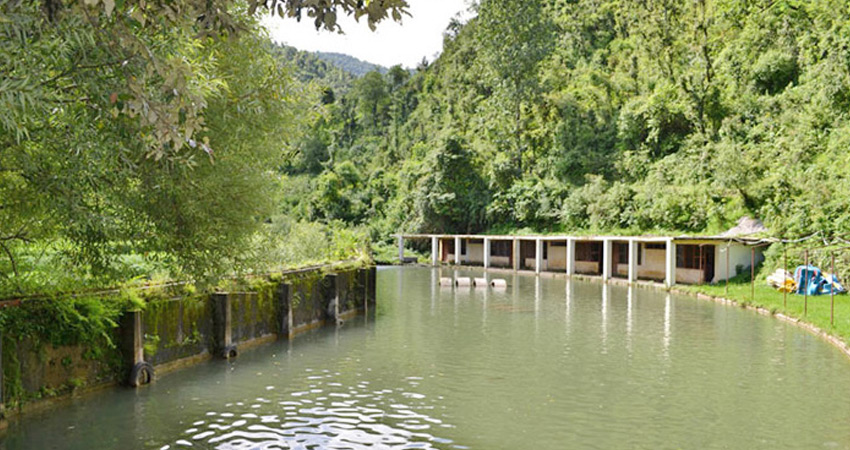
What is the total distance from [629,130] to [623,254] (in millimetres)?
17092

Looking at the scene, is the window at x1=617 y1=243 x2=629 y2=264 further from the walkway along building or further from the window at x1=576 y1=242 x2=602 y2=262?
the window at x1=576 y1=242 x2=602 y2=262

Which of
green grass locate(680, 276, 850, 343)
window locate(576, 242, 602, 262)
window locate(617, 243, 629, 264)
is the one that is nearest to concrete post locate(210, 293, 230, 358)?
green grass locate(680, 276, 850, 343)

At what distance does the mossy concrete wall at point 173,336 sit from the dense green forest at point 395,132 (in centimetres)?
124

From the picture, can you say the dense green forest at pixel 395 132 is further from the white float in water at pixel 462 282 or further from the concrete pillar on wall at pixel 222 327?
the white float in water at pixel 462 282

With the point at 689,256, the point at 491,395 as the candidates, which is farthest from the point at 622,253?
the point at 491,395

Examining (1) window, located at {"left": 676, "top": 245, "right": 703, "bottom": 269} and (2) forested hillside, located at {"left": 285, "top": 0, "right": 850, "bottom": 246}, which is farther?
(2) forested hillside, located at {"left": 285, "top": 0, "right": 850, "bottom": 246}

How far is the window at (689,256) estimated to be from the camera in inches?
1677

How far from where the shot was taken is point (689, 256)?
43.2 m

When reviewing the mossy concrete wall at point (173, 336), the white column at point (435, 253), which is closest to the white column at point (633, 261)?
the mossy concrete wall at point (173, 336)

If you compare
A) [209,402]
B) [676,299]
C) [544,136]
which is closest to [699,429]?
[209,402]

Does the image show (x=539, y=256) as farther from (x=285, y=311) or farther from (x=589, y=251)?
(x=285, y=311)

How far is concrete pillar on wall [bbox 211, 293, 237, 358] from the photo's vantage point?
59.8 feet

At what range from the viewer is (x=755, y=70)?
185 feet

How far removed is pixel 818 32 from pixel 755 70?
504 cm
